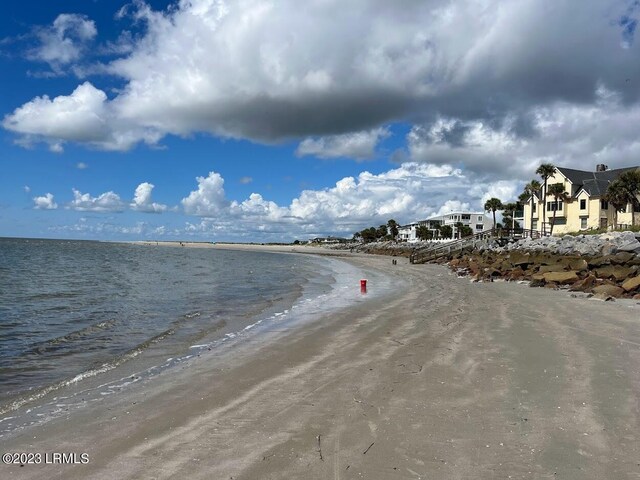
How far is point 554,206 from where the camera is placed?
58.3 m

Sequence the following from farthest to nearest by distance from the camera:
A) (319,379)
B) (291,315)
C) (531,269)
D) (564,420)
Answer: (531,269) → (291,315) → (319,379) → (564,420)

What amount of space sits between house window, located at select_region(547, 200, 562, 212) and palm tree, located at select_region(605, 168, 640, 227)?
997cm

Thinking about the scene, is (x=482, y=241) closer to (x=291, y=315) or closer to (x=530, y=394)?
(x=291, y=315)

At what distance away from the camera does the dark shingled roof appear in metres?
55.4

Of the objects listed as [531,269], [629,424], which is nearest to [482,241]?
[531,269]

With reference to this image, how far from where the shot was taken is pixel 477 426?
5.28 m

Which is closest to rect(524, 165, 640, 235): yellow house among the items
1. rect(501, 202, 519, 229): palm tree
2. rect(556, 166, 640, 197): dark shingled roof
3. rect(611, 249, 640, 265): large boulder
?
rect(556, 166, 640, 197): dark shingled roof

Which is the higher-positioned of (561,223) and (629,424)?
(561,223)

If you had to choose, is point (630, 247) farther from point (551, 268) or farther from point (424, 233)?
point (424, 233)

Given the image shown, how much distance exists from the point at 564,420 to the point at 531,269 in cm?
2324

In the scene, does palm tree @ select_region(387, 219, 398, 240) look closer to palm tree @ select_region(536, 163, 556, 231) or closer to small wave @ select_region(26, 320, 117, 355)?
palm tree @ select_region(536, 163, 556, 231)

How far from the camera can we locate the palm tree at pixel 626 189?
44.2 metres

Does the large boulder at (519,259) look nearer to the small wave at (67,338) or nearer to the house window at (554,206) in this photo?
the small wave at (67,338)

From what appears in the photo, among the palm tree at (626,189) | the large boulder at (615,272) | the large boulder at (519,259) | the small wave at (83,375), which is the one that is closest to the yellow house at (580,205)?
the palm tree at (626,189)
